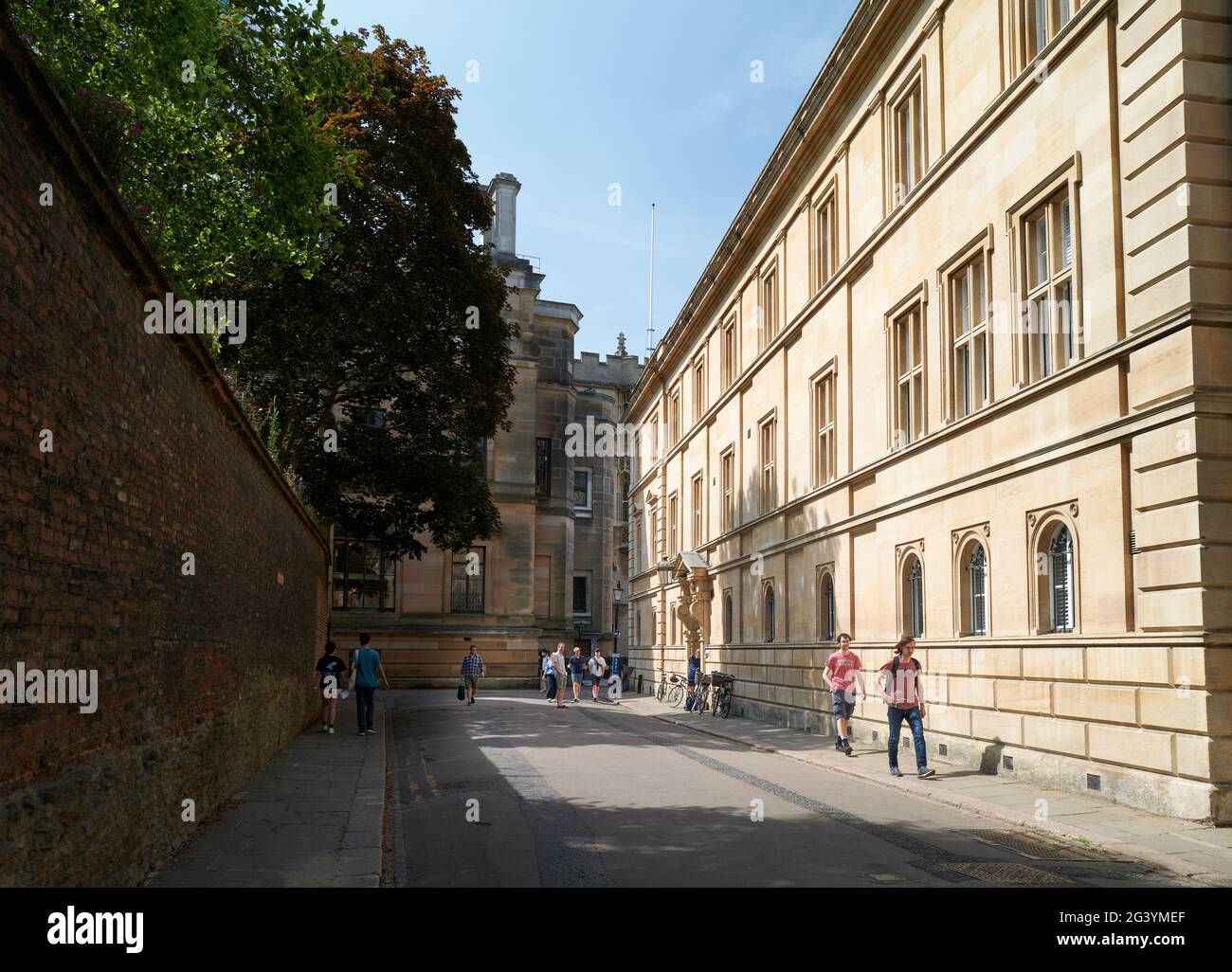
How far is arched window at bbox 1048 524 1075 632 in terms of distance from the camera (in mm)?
13484

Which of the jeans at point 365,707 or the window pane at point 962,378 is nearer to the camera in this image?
the window pane at point 962,378

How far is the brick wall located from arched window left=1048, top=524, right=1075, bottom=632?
950 centimetres

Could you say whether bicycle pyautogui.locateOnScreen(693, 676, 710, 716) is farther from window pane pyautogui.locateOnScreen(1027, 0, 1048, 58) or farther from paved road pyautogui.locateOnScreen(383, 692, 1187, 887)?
window pane pyautogui.locateOnScreen(1027, 0, 1048, 58)

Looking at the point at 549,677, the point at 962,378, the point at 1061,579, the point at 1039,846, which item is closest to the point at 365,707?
the point at 962,378

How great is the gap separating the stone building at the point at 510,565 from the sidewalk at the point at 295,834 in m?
26.9

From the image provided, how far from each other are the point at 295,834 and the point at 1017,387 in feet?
33.8

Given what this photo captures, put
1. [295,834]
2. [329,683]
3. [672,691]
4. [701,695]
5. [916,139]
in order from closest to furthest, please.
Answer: [295,834]
[916,139]
[329,683]
[701,695]
[672,691]

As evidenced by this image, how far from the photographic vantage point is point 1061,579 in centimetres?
1386

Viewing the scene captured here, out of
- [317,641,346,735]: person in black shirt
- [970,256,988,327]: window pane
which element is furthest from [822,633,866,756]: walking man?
[317,641,346,735]: person in black shirt

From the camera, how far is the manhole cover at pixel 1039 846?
929 cm

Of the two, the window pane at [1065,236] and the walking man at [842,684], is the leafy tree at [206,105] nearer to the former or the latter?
the window pane at [1065,236]

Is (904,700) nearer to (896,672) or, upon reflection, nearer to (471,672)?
(896,672)

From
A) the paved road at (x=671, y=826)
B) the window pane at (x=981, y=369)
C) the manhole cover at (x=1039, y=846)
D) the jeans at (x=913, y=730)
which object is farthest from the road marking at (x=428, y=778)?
the window pane at (x=981, y=369)

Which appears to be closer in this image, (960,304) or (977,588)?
(977,588)
